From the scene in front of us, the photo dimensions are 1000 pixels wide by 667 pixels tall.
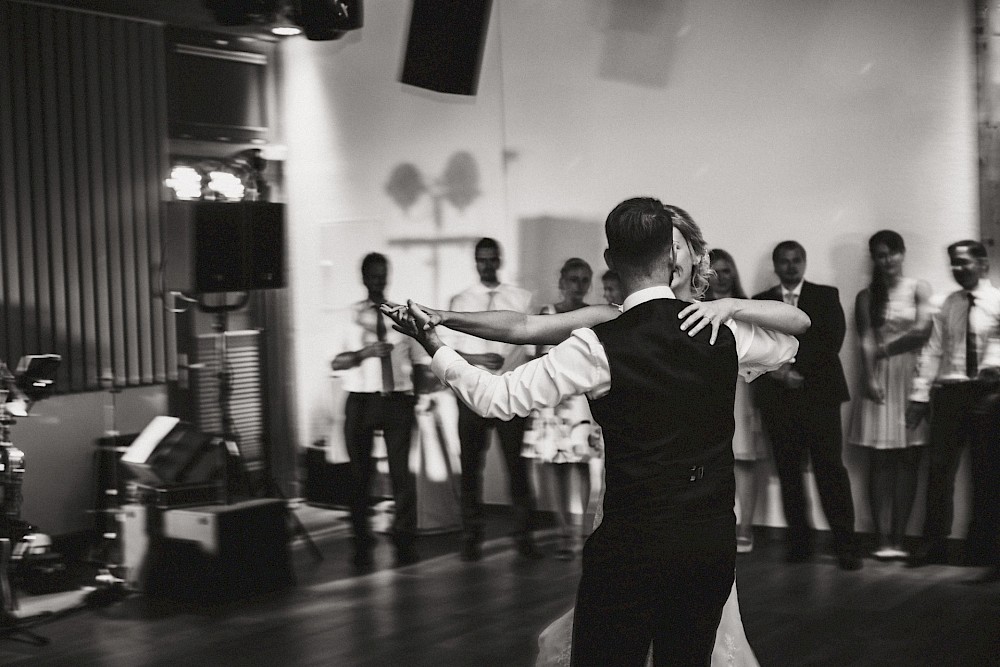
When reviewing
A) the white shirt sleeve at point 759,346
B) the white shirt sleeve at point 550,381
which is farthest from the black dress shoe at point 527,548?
the white shirt sleeve at point 550,381

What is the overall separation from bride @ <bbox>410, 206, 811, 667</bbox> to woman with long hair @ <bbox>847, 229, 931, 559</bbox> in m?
3.39

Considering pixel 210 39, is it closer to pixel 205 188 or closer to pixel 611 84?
pixel 205 188

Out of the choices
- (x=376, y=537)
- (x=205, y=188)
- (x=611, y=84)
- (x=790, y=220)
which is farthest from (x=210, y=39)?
(x=790, y=220)

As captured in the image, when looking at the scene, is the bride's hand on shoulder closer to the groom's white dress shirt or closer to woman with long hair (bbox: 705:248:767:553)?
the groom's white dress shirt

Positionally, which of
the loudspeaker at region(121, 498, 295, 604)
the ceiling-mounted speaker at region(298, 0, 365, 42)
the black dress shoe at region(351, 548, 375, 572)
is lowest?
the black dress shoe at region(351, 548, 375, 572)

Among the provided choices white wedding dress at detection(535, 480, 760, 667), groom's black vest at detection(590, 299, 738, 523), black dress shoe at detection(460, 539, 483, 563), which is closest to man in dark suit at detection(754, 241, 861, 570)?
black dress shoe at detection(460, 539, 483, 563)

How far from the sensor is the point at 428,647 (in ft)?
14.5

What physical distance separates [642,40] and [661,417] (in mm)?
5144

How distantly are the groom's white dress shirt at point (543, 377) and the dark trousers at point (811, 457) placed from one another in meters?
3.69

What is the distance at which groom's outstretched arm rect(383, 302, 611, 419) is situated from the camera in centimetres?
213

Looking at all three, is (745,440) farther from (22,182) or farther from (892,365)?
(22,182)

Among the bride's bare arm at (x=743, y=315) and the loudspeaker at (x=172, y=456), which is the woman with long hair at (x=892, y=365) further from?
the bride's bare arm at (x=743, y=315)

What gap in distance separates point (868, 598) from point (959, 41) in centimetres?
287

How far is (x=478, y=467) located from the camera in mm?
6227
